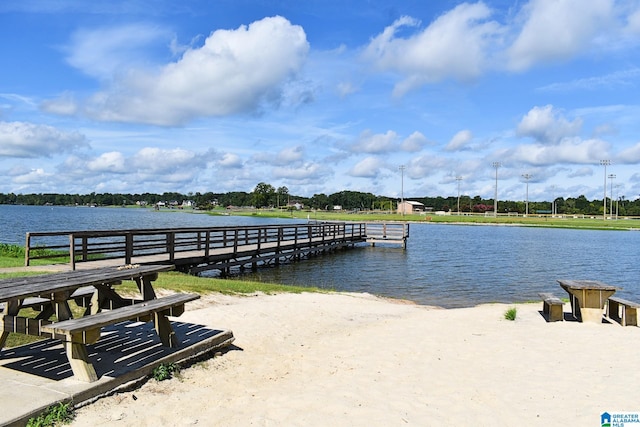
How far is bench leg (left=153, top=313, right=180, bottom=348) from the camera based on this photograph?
20.5 ft

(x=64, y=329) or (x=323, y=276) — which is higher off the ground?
(x=64, y=329)

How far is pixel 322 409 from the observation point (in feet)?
16.1

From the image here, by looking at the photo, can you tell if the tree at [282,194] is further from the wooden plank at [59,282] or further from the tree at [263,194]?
the wooden plank at [59,282]

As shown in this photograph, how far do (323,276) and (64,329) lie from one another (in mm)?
17125

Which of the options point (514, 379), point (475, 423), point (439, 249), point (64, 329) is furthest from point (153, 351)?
point (439, 249)

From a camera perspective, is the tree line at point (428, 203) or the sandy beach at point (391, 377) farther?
the tree line at point (428, 203)

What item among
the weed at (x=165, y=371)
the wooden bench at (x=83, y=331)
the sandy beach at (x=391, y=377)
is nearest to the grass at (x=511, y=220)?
the sandy beach at (x=391, y=377)

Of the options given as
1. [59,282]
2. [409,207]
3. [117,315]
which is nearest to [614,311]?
[117,315]

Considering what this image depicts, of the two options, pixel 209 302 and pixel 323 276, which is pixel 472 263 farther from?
pixel 209 302

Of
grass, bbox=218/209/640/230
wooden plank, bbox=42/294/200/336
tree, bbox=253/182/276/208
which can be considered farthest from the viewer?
tree, bbox=253/182/276/208

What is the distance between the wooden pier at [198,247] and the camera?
48.2 feet

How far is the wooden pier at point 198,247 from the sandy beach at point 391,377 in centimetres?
668

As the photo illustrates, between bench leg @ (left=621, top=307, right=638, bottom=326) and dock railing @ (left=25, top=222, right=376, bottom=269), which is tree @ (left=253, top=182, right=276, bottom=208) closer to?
dock railing @ (left=25, top=222, right=376, bottom=269)

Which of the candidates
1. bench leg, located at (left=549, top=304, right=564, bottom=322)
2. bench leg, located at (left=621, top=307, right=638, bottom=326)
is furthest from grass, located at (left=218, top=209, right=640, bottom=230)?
bench leg, located at (left=621, top=307, right=638, bottom=326)
